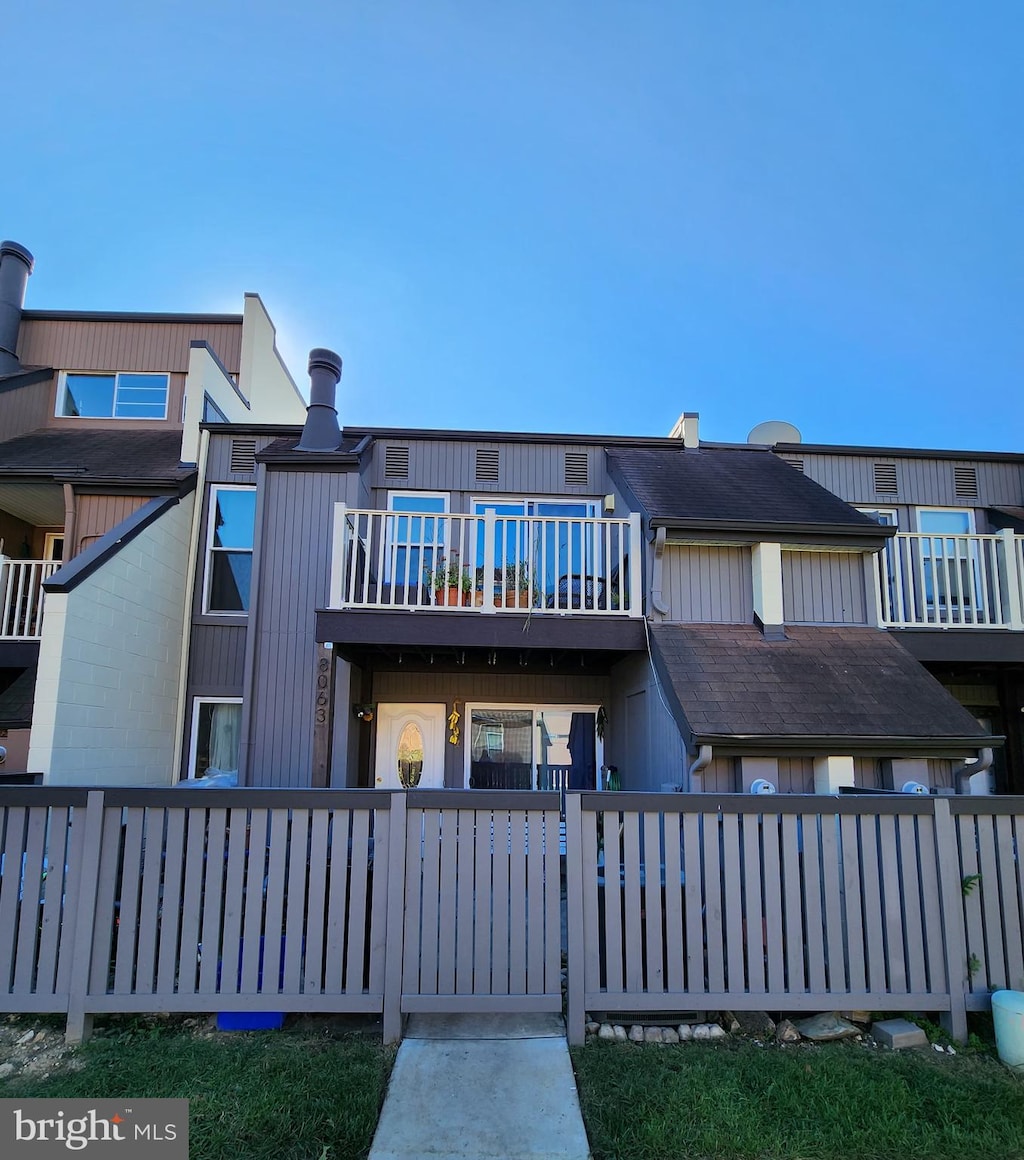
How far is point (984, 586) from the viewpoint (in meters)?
6.62

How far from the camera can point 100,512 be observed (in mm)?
7926

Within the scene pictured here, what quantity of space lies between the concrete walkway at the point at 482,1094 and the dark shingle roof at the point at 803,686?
2.56 m

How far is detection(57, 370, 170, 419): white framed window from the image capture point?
34.8ft

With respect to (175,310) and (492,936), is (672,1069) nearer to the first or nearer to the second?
(492,936)

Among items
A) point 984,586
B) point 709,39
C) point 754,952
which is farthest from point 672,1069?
point 709,39

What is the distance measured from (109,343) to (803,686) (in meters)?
12.2

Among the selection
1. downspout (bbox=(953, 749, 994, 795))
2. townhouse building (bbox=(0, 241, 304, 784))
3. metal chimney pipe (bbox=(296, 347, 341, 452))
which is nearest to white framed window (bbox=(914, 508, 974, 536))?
downspout (bbox=(953, 749, 994, 795))

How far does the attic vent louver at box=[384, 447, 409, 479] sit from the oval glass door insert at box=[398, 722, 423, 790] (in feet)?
11.1

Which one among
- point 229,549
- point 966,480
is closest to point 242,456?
point 229,549

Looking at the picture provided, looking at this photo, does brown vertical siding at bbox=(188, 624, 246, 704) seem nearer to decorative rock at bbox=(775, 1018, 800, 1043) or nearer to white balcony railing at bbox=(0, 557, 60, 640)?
white balcony railing at bbox=(0, 557, 60, 640)

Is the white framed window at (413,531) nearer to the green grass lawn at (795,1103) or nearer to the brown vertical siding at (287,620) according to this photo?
the brown vertical siding at (287,620)

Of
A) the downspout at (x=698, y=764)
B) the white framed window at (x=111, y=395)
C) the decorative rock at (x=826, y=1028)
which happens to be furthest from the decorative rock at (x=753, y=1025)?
the white framed window at (x=111, y=395)

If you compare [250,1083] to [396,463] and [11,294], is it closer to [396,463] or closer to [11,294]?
[396,463]

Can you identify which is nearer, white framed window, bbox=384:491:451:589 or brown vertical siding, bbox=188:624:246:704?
white framed window, bbox=384:491:451:589
